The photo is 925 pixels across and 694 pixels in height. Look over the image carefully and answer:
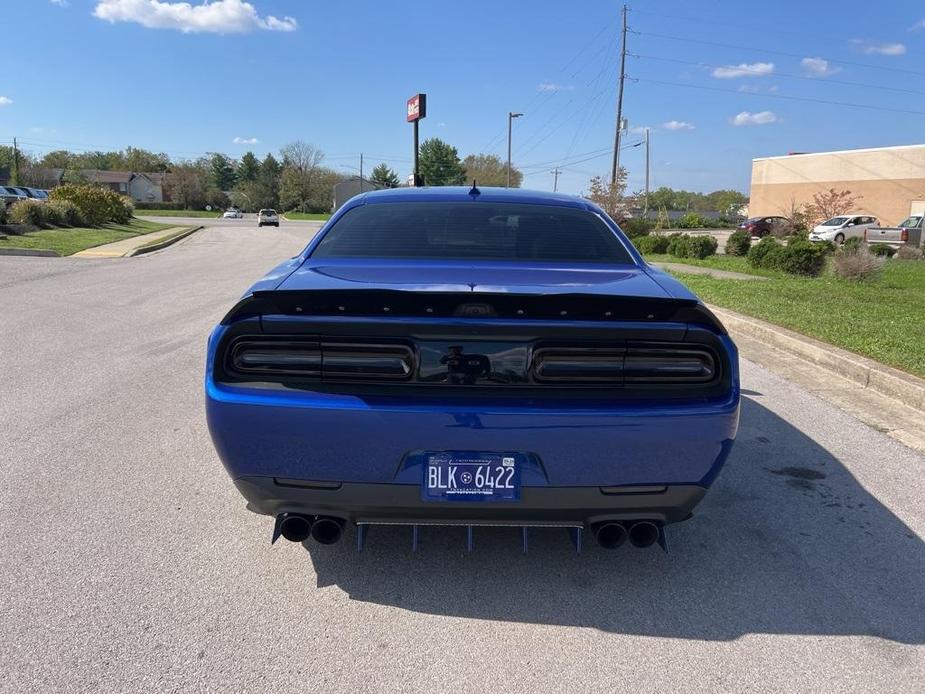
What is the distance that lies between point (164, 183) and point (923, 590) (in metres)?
119

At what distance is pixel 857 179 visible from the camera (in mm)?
53094

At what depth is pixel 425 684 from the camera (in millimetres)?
2281

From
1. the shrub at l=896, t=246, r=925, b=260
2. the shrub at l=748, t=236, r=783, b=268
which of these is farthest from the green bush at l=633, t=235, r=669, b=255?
the shrub at l=896, t=246, r=925, b=260

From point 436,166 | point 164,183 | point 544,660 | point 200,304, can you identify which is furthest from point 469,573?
point 164,183

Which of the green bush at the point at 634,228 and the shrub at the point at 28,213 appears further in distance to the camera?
the green bush at the point at 634,228

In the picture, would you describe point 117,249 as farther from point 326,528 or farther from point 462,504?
point 462,504

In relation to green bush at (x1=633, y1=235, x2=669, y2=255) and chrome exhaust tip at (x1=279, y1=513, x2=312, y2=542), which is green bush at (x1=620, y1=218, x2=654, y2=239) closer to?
green bush at (x1=633, y1=235, x2=669, y2=255)

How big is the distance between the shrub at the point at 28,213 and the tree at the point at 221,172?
10869cm

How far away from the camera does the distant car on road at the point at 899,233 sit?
87.5 feet

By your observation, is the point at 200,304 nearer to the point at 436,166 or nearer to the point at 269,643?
the point at 269,643

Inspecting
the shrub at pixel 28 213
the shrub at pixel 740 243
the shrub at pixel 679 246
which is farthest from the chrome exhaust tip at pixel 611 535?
the shrub at pixel 28 213

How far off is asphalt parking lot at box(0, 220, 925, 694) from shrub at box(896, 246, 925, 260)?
20991 mm

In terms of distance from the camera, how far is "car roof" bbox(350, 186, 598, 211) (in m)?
3.96

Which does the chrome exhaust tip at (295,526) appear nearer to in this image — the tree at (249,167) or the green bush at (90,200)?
the green bush at (90,200)
